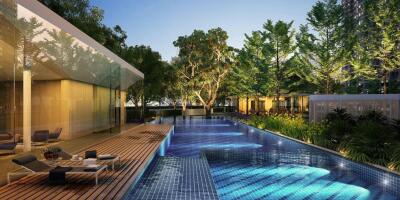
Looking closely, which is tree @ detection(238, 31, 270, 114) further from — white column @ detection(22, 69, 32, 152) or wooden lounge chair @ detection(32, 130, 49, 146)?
white column @ detection(22, 69, 32, 152)

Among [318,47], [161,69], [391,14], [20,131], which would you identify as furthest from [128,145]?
[161,69]

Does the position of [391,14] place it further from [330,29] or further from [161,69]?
[161,69]

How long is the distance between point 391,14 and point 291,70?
21.9 feet

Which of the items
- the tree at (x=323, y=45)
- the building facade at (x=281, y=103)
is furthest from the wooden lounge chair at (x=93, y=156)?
the building facade at (x=281, y=103)

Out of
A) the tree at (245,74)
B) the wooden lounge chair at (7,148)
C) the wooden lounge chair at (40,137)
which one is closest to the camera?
the wooden lounge chair at (7,148)

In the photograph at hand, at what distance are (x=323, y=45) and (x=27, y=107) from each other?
1696 centimetres

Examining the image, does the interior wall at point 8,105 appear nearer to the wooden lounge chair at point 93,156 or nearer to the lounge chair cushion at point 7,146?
the lounge chair cushion at point 7,146

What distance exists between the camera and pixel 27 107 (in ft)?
23.6

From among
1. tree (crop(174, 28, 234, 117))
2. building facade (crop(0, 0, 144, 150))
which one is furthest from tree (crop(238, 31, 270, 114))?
building facade (crop(0, 0, 144, 150))

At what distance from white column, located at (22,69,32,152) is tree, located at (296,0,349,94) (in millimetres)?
16379

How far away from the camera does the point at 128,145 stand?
11.2m

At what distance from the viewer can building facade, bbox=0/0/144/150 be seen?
5.71 meters

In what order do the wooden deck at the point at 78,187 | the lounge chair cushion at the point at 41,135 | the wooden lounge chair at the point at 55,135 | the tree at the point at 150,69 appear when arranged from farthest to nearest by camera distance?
the tree at the point at 150,69 < the wooden lounge chair at the point at 55,135 < the lounge chair cushion at the point at 41,135 < the wooden deck at the point at 78,187

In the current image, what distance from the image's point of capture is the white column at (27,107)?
687 cm
